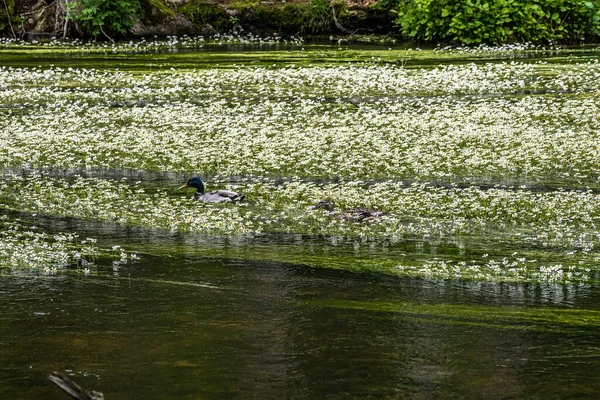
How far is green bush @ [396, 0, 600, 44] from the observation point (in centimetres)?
3119

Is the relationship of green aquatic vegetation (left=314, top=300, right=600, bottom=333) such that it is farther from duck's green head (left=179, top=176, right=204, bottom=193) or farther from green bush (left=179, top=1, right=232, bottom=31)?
green bush (left=179, top=1, right=232, bottom=31)

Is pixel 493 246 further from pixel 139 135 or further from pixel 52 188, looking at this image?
pixel 139 135

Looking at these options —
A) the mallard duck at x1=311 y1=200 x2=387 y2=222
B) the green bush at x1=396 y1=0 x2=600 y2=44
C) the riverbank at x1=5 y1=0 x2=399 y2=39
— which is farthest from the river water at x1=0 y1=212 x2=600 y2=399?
the riverbank at x1=5 y1=0 x2=399 y2=39

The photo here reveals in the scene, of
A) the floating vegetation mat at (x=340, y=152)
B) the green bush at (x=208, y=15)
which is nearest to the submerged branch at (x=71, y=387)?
the floating vegetation mat at (x=340, y=152)

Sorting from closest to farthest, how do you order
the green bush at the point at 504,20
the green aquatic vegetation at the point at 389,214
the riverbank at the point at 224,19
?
the green aquatic vegetation at the point at 389,214 < the green bush at the point at 504,20 < the riverbank at the point at 224,19

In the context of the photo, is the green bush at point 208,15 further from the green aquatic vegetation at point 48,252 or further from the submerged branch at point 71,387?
the submerged branch at point 71,387

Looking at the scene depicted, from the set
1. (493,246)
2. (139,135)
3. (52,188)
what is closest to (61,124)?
(139,135)

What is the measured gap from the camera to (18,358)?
8.02m

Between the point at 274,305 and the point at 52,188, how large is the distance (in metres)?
6.24

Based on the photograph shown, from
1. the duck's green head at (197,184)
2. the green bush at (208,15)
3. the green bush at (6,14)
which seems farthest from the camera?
the green bush at (208,15)

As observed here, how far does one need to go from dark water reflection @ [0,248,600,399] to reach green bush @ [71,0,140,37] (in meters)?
25.0

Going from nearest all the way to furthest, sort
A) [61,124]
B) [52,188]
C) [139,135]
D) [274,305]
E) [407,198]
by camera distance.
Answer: [274,305] < [407,198] < [52,188] < [139,135] < [61,124]

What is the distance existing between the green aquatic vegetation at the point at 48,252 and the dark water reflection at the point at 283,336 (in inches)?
16.1

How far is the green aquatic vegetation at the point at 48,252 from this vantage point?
10586 millimetres
